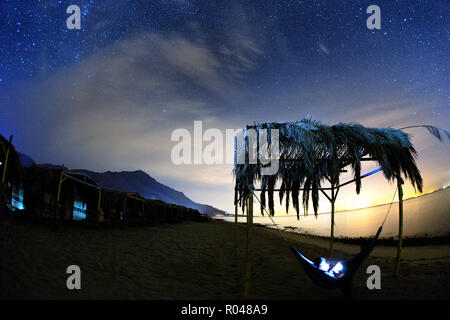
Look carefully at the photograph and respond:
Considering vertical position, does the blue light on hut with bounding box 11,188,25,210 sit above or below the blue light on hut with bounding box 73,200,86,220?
above

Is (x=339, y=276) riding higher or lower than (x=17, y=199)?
lower

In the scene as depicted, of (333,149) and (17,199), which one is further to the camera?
(17,199)

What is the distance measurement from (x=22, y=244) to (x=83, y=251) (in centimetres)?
109

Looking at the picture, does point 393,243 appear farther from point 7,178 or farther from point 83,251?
point 7,178

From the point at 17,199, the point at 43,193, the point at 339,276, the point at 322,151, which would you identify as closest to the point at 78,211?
the point at 17,199

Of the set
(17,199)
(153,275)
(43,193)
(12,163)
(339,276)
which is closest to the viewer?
(339,276)

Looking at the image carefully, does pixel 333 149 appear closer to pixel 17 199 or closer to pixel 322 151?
pixel 322 151

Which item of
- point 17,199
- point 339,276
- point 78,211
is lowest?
point 339,276

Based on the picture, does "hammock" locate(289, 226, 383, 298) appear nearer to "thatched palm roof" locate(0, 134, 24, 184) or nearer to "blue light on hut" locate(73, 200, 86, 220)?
"thatched palm roof" locate(0, 134, 24, 184)

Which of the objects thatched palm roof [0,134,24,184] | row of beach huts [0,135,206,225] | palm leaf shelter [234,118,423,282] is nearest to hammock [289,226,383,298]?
palm leaf shelter [234,118,423,282]

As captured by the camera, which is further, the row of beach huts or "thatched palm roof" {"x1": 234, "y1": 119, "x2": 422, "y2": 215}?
the row of beach huts

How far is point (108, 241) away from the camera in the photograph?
6.59 m

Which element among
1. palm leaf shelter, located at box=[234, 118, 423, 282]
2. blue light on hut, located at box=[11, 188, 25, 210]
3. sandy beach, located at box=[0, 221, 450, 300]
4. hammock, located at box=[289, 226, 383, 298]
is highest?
palm leaf shelter, located at box=[234, 118, 423, 282]
